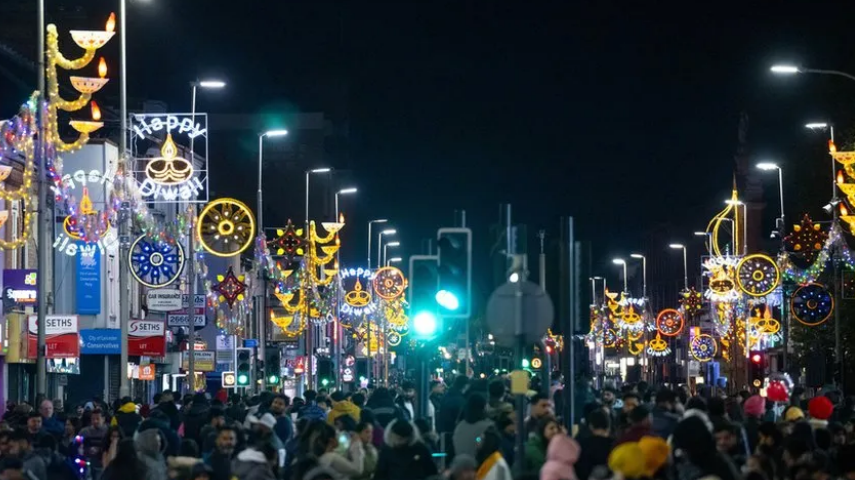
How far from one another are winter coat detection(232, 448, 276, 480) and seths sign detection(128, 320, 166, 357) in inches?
1235

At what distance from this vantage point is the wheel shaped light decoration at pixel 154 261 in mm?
39219

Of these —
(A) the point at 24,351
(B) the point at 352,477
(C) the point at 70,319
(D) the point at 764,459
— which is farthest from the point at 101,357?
(D) the point at 764,459

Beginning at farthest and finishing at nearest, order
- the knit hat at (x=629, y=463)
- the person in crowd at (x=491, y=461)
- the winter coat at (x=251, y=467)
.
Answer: the winter coat at (x=251, y=467), the person in crowd at (x=491, y=461), the knit hat at (x=629, y=463)

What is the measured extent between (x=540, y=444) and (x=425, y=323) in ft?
22.5

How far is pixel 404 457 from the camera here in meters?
17.2

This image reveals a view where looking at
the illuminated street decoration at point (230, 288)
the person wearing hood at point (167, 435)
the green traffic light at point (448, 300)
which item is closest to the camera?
the person wearing hood at point (167, 435)

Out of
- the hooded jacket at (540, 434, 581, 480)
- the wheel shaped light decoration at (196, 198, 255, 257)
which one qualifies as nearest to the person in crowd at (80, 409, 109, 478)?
the hooded jacket at (540, 434, 581, 480)

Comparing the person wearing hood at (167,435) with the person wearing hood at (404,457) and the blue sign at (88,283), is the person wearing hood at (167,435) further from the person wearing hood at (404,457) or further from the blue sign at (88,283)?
the blue sign at (88,283)

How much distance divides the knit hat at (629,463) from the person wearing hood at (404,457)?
4.77 m

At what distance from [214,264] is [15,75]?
28595 mm

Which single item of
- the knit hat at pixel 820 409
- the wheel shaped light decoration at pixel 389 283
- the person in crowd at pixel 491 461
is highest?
the wheel shaped light decoration at pixel 389 283

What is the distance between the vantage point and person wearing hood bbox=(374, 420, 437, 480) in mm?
16906

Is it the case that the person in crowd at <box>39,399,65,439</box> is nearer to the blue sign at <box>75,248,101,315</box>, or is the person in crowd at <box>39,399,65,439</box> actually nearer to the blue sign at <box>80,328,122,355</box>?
the blue sign at <box>80,328,122,355</box>

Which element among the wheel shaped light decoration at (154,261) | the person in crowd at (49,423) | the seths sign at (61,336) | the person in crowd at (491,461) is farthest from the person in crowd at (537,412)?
the wheel shaped light decoration at (154,261)
